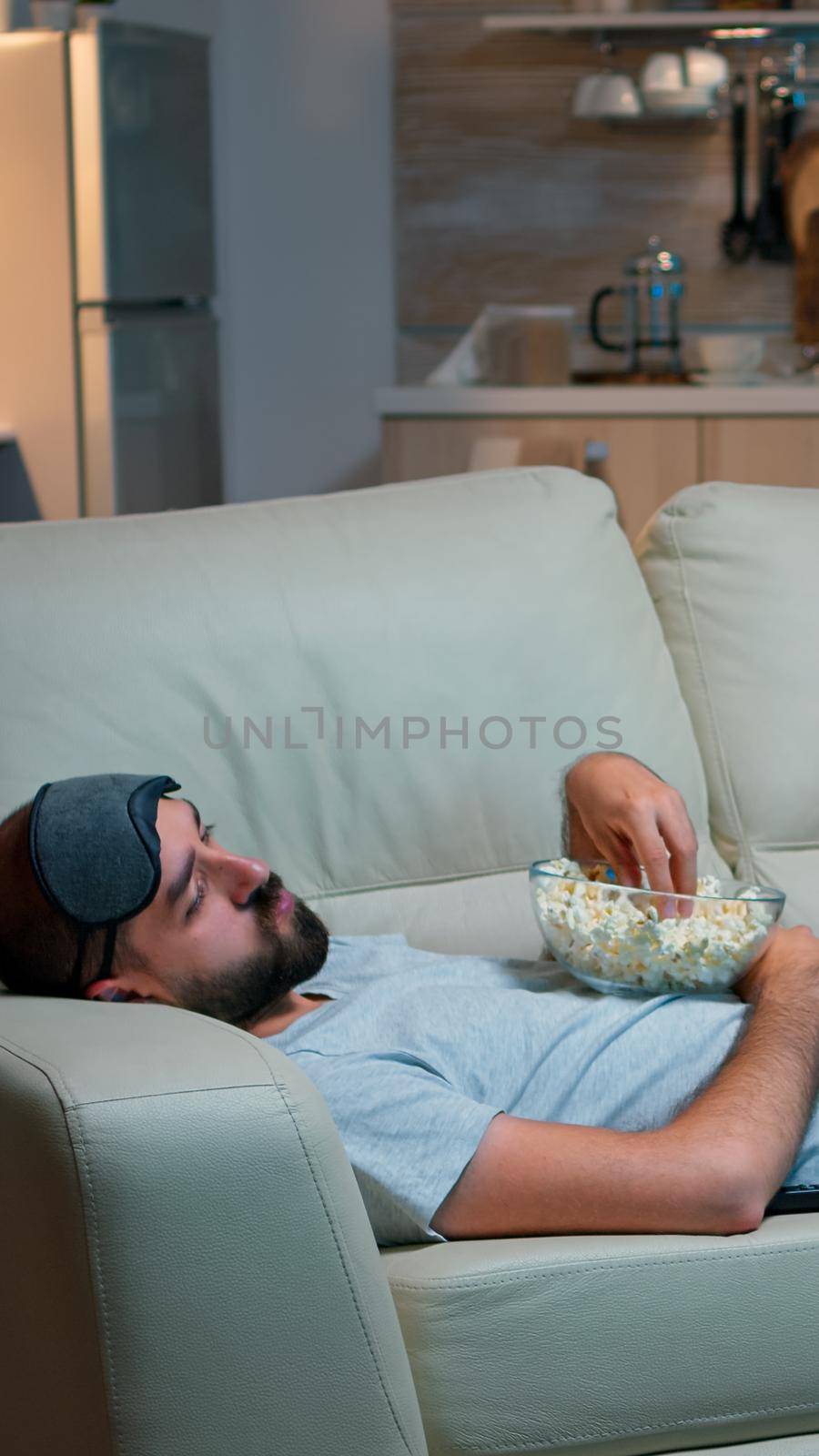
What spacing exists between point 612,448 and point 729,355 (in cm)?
34

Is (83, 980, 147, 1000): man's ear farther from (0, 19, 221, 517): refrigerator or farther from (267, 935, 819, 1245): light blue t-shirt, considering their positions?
(0, 19, 221, 517): refrigerator

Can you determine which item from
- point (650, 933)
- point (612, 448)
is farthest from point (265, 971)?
point (612, 448)

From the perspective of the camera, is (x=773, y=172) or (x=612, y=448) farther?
(x=773, y=172)

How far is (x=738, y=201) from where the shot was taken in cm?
421

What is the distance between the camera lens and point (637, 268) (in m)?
3.99

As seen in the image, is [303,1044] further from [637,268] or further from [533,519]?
[637,268]

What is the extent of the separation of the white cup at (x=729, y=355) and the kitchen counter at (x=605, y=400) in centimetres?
7

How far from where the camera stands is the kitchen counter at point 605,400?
3.49 metres

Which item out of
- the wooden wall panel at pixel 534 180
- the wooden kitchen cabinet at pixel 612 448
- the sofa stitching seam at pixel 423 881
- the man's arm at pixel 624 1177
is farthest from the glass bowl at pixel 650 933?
the wooden wall panel at pixel 534 180

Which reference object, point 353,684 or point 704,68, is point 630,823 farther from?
point 704,68

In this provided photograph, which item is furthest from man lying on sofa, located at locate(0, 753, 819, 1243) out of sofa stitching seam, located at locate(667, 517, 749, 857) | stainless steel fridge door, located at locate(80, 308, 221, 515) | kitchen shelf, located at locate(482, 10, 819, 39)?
kitchen shelf, located at locate(482, 10, 819, 39)

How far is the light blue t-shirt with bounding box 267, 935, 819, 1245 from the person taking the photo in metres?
1.23

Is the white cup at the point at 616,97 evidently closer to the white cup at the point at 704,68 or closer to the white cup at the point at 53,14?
the white cup at the point at 704,68

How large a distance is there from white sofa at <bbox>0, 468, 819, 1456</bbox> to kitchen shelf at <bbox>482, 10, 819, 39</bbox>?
240 cm
